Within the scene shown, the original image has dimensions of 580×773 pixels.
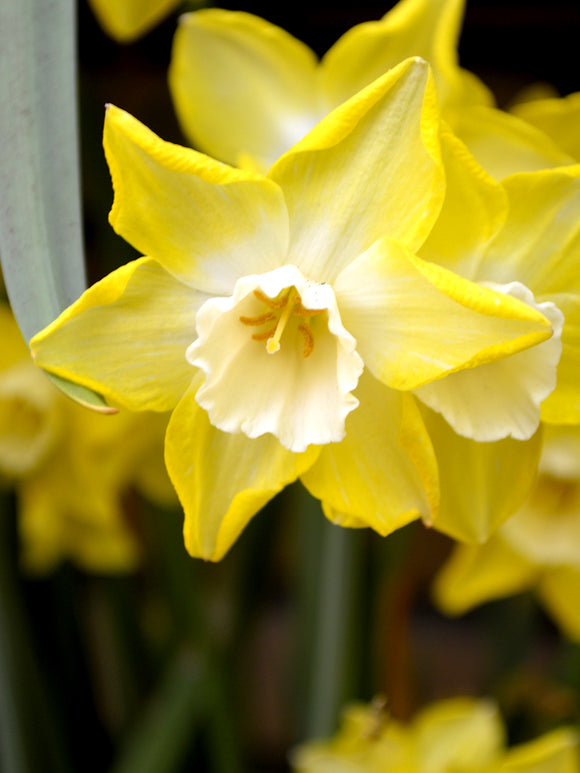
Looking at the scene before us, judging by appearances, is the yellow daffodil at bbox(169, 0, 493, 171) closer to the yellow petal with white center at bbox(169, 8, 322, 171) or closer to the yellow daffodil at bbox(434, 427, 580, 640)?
the yellow petal with white center at bbox(169, 8, 322, 171)

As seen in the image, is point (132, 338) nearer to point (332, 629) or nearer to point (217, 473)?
point (217, 473)

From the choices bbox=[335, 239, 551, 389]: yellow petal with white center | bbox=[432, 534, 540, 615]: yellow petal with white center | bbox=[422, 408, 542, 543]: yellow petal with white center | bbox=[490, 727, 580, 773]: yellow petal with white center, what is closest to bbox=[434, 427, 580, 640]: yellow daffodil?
bbox=[432, 534, 540, 615]: yellow petal with white center

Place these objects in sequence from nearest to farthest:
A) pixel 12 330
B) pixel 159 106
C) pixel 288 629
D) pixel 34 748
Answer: pixel 12 330 < pixel 34 748 < pixel 159 106 < pixel 288 629

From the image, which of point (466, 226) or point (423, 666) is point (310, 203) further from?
point (423, 666)

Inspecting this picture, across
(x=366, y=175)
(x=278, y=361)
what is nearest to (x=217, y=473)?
(x=278, y=361)

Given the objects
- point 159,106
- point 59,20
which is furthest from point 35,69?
point 159,106
